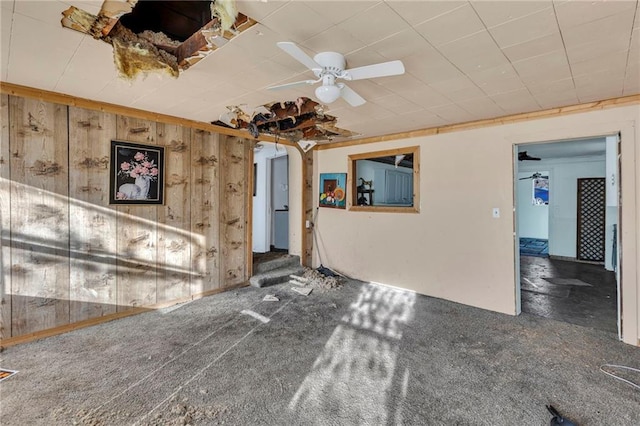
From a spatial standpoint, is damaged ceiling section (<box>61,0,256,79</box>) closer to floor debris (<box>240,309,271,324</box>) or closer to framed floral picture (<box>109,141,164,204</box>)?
framed floral picture (<box>109,141,164,204</box>)

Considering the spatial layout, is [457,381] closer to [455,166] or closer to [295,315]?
[295,315]

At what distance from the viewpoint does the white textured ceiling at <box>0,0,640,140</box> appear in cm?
154

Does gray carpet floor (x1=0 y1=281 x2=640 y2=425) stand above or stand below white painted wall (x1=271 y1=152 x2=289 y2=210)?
below

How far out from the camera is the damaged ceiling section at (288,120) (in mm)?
3154

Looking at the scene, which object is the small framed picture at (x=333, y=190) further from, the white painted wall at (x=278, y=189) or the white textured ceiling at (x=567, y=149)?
the white textured ceiling at (x=567, y=149)

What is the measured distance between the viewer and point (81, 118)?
9.55ft

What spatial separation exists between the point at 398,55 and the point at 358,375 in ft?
7.63

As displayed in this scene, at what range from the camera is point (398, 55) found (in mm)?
1987

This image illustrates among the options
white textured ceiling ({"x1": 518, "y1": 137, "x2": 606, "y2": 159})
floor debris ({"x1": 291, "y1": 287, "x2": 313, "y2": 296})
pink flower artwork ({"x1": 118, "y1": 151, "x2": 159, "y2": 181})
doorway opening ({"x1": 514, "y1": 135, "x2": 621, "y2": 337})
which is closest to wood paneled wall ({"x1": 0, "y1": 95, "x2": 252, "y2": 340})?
pink flower artwork ({"x1": 118, "y1": 151, "x2": 159, "y2": 181})

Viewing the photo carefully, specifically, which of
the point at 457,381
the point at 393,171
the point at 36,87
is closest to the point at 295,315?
the point at 457,381

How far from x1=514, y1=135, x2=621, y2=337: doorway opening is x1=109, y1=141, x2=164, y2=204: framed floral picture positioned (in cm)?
461

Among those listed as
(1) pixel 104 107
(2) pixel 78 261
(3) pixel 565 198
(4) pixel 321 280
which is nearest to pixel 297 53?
(1) pixel 104 107

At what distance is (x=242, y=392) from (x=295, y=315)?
1.34m

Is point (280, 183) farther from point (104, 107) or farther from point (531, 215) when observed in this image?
point (531, 215)
